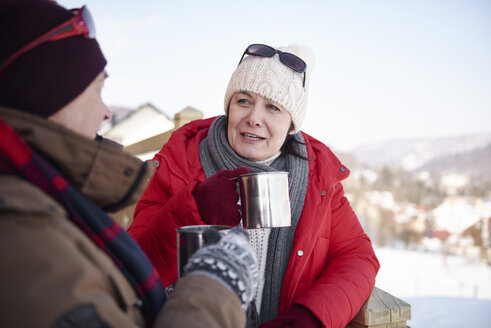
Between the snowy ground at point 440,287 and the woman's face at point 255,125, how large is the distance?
637 centimetres

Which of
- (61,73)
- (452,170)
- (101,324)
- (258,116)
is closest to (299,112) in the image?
(258,116)

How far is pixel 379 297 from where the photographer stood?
74.0 inches

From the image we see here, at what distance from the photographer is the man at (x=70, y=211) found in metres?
0.70

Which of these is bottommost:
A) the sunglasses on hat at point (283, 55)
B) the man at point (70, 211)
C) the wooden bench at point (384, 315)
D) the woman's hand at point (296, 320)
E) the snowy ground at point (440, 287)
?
the snowy ground at point (440, 287)

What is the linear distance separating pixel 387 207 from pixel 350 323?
46964 millimetres

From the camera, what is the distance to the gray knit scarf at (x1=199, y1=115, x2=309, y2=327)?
1.97m

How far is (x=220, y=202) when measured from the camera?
1.56m

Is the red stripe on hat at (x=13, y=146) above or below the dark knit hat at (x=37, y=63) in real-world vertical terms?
below

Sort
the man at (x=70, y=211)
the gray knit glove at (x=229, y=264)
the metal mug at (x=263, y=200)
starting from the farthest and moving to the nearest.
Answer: the metal mug at (x=263, y=200) < the gray knit glove at (x=229, y=264) < the man at (x=70, y=211)

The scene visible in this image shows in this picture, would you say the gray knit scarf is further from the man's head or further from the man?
the man's head

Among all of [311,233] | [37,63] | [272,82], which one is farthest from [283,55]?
[37,63]

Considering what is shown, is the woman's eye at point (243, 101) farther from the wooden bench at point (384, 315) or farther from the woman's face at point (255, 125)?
the wooden bench at point (384, 315)

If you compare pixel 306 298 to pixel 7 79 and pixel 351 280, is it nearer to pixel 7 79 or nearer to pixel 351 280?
pixel 351 280

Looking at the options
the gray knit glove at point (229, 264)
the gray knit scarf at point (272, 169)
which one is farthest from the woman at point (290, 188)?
the gray knit glove at point (229, 264)
